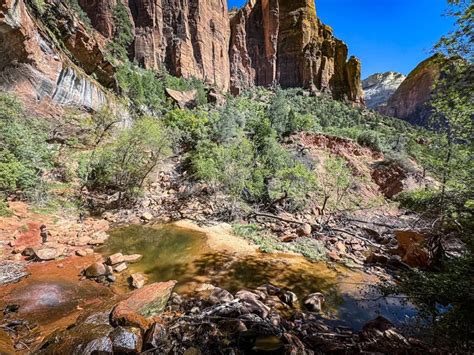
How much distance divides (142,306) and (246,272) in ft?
10.8

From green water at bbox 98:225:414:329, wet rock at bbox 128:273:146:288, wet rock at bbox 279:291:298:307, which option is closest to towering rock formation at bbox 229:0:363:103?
green water at bbox 98:225:414:329

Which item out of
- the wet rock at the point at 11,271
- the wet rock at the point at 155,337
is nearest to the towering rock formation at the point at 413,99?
the wet rock at the point at 155,337

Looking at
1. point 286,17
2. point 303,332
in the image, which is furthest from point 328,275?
point 286,17

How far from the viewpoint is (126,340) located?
11.0 ft

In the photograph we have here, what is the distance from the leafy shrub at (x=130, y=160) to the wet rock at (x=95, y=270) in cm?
658

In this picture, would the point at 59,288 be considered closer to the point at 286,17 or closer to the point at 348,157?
the point at 348,157

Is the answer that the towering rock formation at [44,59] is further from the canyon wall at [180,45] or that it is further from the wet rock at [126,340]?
the wet rock at [126,340]

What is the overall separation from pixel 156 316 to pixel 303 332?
8.76 ft

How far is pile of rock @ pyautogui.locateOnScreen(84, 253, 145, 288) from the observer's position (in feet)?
19.7

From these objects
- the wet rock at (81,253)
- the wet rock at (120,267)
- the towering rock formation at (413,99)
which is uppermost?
the towering rock formation at (413,99)

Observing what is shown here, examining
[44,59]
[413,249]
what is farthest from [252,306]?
[44,59]

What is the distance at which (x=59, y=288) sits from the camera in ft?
17.9

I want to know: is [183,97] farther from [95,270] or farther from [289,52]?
[289,52]

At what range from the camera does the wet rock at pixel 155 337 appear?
335cm
